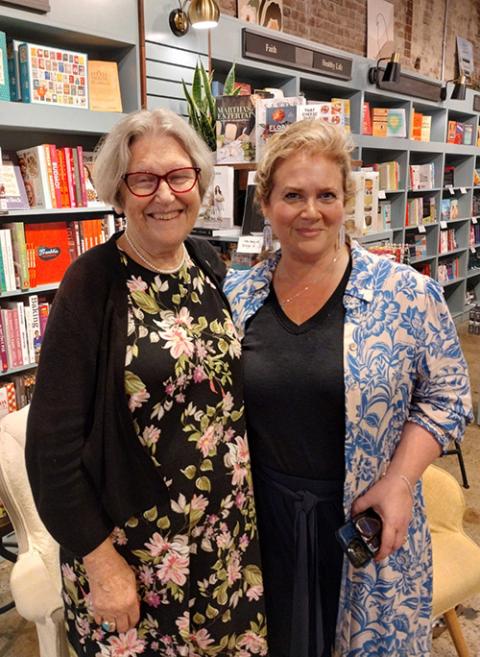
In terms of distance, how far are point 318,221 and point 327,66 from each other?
4074 millimetres

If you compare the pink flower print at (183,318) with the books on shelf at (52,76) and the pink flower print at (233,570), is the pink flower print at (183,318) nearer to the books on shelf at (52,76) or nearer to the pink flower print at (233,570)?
the pink flower print at (233,570)

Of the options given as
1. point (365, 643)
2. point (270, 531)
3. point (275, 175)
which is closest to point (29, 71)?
point (275, 175)

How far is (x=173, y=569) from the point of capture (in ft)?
3.92

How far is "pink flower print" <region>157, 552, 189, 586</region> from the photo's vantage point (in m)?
1.18

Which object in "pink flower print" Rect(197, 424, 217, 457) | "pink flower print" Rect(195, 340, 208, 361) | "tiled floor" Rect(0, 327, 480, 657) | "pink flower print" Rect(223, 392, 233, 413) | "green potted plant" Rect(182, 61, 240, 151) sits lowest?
"tiled floor" Rect(0, 327, 480, 657)

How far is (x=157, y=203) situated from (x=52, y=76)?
6.87 feet

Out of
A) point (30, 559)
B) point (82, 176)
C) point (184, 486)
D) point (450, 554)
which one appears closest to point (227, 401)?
point (184, 486)

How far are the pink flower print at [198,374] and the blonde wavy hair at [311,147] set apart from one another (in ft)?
1.53

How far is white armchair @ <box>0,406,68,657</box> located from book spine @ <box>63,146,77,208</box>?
1625 mm

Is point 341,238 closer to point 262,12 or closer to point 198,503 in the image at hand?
point 198,503

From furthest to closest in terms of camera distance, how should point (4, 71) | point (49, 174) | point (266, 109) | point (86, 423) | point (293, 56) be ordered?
1. point (293, 56)
2. point (49, 174)
3. point (4, 71)
4. point (266, 109)
5. point (86, 423)

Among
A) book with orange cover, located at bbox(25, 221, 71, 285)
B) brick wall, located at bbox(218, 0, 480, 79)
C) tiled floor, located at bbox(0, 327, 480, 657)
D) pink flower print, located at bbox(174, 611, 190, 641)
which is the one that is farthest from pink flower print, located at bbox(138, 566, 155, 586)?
brick wall, located at bbox(218, 0, 480, 79)

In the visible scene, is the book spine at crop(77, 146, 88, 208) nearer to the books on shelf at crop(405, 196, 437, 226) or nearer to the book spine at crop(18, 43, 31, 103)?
the book spine at crop(18, 43, 31, 103)

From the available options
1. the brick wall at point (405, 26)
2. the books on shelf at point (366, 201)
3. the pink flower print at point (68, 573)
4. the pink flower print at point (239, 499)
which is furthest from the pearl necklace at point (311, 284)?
the brick wall at point (405, 26)
